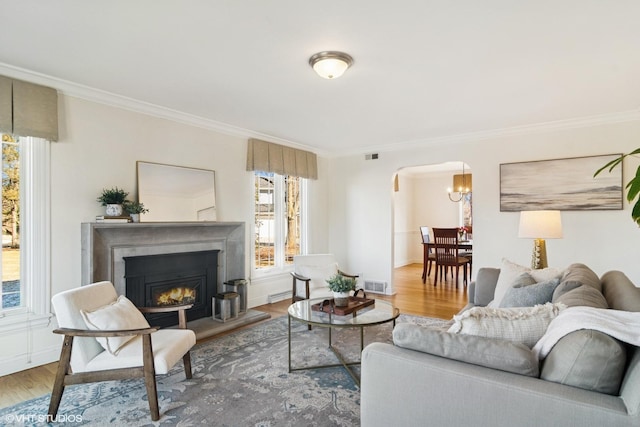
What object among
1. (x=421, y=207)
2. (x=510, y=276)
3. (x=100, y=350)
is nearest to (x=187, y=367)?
(x=100, y=350)

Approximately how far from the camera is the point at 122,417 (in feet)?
7.27

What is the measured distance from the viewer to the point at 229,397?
8.08ft

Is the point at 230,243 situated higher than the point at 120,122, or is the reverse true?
the point at 120,122

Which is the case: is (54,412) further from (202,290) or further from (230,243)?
(230,243)

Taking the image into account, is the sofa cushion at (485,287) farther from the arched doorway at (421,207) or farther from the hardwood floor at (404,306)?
the arched doorway at (421,207)

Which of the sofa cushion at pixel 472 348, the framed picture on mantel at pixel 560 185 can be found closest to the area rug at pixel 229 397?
the sofa cushion at pixel 472 348

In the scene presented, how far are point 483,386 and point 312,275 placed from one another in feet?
10.2

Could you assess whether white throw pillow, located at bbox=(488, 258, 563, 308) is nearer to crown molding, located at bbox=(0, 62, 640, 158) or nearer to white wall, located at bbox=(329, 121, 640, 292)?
white wall, located at bbox=(329, 121, 640, 292)

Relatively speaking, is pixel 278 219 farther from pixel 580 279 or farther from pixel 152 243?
pixel 580 279

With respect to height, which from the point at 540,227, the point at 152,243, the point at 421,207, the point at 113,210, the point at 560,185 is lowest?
the point at 152,243

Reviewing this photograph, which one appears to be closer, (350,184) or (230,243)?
(230,243)

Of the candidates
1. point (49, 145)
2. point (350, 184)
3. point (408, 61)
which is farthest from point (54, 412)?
point (350, 184)

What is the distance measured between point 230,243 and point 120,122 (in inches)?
74.3

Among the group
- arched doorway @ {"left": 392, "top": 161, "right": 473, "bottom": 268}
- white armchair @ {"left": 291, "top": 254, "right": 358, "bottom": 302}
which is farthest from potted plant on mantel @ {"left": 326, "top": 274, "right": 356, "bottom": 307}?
arched doorway @ {"left": 392, "top": 161, "right": 473, "bottom": 268}
